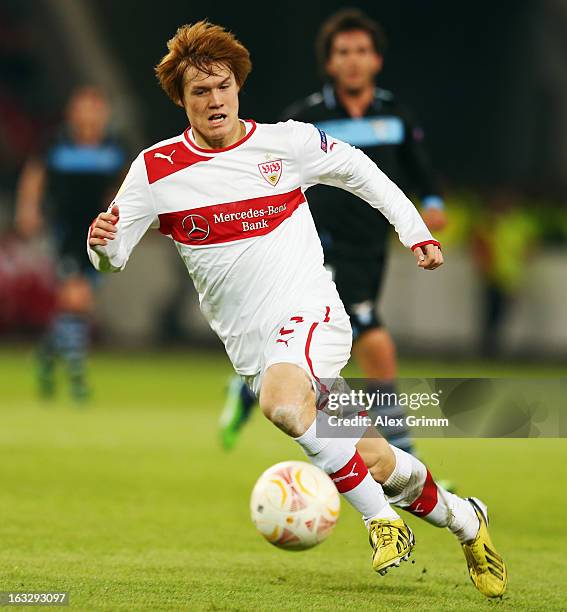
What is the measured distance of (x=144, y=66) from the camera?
2231 cm

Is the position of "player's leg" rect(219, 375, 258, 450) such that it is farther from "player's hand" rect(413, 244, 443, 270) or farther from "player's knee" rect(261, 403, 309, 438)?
"player's knee" rect(261, 403, 309, 438)

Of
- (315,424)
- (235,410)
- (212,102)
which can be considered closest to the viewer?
(315,424)

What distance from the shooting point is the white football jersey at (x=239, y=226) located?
520 cm

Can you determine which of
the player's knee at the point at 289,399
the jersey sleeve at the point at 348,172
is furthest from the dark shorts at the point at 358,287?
the player's knee at the point at 289,399

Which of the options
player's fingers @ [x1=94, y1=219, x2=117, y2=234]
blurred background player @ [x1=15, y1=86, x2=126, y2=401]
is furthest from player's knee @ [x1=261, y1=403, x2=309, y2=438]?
blurred background player @ [x1=15, y1=86, x2=126, y2=401]

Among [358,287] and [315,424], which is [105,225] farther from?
[358,287]

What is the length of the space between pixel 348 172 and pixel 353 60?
229 centimetres

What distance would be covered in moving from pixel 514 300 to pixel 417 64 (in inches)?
246

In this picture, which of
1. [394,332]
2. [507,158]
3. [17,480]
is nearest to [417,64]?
[507,158]

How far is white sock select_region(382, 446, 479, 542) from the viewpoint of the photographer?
509 cm

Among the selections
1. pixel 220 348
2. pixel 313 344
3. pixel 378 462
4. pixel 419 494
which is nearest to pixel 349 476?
pixel 378 462

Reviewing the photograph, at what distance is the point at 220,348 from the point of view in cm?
1753

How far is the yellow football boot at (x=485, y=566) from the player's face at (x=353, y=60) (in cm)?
309

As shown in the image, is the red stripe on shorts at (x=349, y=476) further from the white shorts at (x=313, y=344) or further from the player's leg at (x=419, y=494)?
the white shorts at (x=313, y=344)
